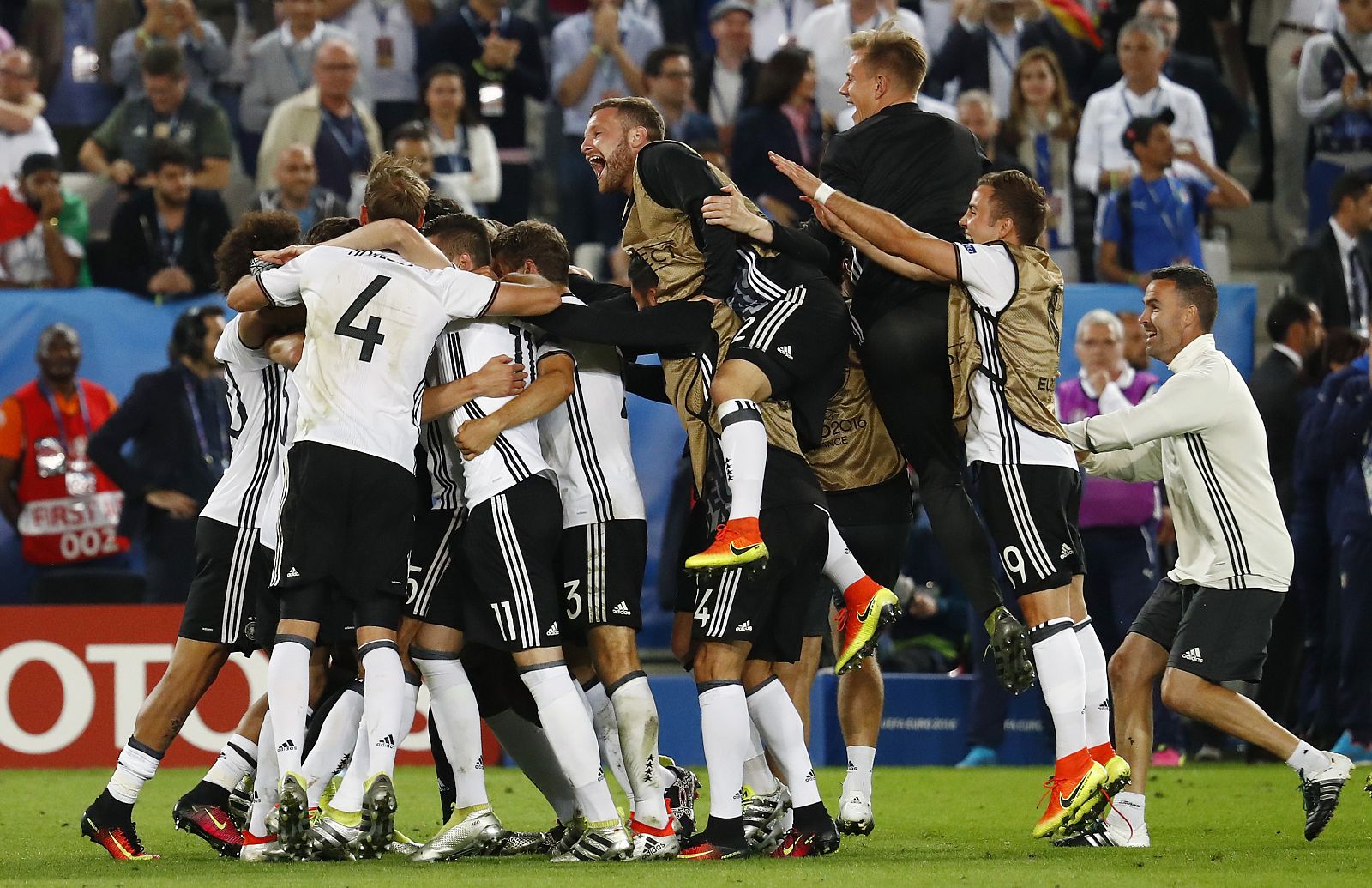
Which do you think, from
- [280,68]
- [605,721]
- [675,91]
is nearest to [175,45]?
[280,68]

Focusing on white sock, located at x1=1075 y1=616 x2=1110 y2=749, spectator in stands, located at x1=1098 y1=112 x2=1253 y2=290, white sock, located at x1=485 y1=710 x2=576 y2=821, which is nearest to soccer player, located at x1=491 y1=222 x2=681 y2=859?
white sock, located at x1=485 y1=710 x2=576 y2=821

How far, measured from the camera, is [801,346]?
6.84 m

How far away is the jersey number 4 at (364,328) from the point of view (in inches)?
258

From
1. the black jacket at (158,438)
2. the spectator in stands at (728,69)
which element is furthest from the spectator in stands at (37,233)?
the spectator in stands at (728,69)

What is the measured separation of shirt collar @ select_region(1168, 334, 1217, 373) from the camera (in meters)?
7.33

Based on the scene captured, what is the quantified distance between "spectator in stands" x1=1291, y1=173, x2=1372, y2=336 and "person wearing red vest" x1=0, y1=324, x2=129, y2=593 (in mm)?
8065

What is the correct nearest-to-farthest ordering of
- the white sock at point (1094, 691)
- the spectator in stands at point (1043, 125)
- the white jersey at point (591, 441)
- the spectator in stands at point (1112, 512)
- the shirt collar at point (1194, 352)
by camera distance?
the white sock at point (1094, 691) < the white jersey at point (591, 441) < the shirt collar at point (1194, 352) < the spectator in stands at point (1112, 512) < the spectator in stands at point (1043, 125)

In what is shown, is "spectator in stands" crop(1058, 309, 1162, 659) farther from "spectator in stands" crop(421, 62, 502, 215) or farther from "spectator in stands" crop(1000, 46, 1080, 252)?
"spectator in stands" crop(421, 62, 502, 215)

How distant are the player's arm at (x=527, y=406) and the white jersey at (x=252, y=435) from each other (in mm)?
843

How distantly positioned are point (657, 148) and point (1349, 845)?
3793mm

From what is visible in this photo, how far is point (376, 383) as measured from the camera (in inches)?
257

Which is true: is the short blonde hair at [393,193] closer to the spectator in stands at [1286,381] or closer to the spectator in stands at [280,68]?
the spectator in stands at [1286,381]

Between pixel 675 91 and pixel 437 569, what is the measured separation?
6886mm

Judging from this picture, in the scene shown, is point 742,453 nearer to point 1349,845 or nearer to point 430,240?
point 430,240
